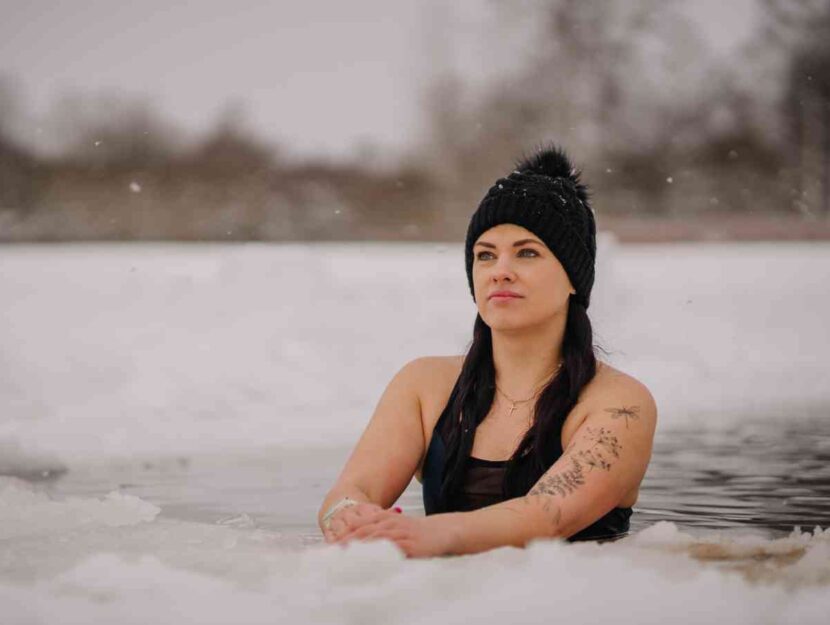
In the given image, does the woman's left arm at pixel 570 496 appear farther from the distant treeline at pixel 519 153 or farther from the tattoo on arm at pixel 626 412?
the distant treeline at pixel 519 153

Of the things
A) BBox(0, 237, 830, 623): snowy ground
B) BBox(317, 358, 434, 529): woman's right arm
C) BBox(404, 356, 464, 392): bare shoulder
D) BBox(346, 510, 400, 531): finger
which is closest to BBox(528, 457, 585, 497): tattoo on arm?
BBox(0, 237, 830, 623): snowy ground

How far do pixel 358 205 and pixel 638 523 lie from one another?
14.2 metres

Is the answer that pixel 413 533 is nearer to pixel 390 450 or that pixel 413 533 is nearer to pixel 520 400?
pixel 390 450

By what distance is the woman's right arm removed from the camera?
12.4 ft

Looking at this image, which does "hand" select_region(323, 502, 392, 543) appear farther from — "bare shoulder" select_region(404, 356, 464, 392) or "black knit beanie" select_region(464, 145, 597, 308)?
"black knit beanie" select_region(464, 145, 597, 308)

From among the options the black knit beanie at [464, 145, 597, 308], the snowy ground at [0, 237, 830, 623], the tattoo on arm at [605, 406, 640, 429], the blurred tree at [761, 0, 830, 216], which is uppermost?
the blurred tree at [761, 0, 830, 216]

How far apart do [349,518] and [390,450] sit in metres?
0.51

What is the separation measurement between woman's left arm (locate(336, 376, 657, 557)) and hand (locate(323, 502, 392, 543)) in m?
0.06

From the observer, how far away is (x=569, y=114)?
18906 millimetres

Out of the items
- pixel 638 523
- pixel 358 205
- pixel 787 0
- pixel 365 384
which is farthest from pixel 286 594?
pixel 787 0

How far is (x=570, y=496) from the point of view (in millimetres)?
3424

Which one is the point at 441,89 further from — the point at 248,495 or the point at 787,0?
the point at 248,495

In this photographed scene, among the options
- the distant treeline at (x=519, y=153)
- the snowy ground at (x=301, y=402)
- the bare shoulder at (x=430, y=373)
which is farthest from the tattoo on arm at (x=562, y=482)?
the distant treeline at (x=519, y=153)

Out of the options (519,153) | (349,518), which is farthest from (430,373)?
(519,153)
